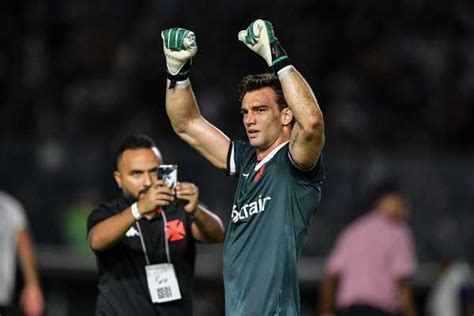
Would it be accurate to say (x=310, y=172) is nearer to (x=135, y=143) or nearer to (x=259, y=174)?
(x=259, y=174)

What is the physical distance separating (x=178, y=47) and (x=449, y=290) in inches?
225

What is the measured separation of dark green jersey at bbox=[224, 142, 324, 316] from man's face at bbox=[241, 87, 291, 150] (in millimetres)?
85

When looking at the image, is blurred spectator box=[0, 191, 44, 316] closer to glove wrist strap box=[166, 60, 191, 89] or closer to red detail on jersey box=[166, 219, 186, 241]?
red detail on jersey box=[166, 219, 186, 241]

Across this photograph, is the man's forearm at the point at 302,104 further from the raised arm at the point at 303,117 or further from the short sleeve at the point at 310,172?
the short sleeve at the point at 310,172

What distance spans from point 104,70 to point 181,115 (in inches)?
376

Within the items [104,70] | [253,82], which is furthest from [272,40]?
[104,70]

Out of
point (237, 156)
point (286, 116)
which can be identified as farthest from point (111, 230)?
point (286, 116)

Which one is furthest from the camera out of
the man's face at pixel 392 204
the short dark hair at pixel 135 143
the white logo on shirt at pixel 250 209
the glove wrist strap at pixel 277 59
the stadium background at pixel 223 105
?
the stadium background at pixel 223 105

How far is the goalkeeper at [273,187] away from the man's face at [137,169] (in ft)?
3.19

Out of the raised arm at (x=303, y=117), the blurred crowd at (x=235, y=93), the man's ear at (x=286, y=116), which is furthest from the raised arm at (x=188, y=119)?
the blurred crowd at (x=235, y=93)

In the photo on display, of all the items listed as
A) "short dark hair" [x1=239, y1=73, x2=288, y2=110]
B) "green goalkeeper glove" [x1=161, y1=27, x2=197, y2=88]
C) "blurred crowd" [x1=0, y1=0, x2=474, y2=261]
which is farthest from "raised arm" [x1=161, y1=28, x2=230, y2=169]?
"blurred crowd" [x1=0, y1=0, x2=474, y2=261]

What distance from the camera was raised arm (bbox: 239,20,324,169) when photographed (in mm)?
5617

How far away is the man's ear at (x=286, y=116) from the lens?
5988 mm

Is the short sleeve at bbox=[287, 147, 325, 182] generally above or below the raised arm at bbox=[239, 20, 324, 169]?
below
